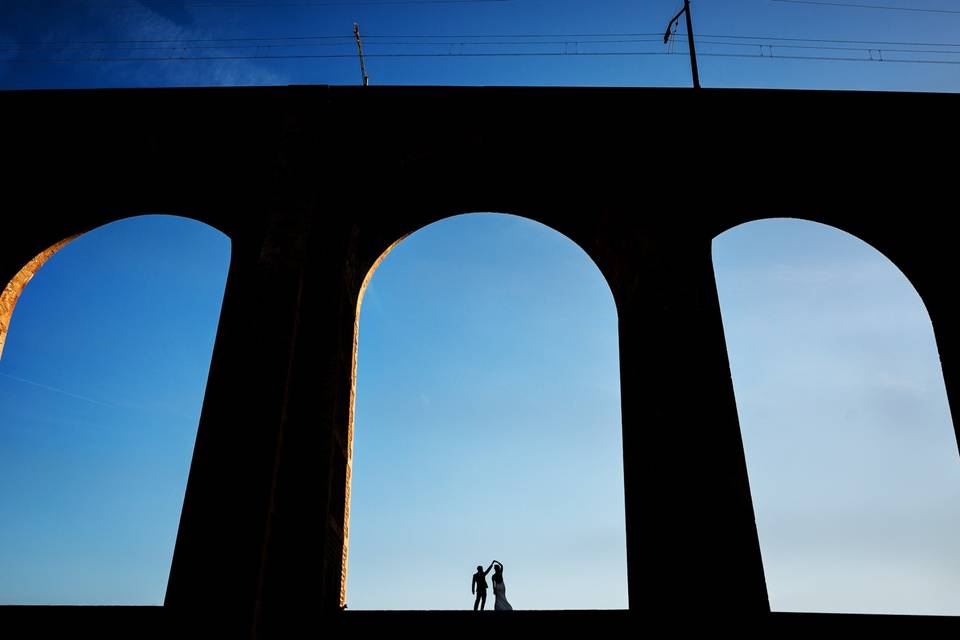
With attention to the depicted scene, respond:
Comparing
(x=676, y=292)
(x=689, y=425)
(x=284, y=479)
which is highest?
(x=676, y=292)

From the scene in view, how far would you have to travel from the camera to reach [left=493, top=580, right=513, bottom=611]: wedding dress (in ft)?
30.6

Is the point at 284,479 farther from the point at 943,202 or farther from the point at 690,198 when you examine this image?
the point at 943,202

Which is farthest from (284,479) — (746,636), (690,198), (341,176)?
(690,198)

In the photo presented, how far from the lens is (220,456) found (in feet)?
25.0

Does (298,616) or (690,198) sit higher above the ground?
(690,198)

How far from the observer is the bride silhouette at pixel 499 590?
932cm

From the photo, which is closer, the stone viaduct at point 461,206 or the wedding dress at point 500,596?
the stone viaduct at point 461,206

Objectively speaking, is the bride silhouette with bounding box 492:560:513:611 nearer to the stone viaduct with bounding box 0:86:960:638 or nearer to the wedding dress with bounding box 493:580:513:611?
the wedding dress with bounding box 493:580:513:611

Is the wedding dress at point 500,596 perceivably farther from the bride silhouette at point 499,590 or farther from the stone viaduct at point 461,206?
the stone viaduct at point 461,206

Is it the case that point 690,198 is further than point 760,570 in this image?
Yes

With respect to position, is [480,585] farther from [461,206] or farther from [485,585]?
[461,206]

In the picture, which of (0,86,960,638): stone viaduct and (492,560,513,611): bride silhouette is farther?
(492,560,513,611): bride silhouette

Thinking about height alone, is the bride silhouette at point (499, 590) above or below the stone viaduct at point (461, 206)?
below

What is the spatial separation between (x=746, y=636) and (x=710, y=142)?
218 inches
